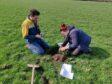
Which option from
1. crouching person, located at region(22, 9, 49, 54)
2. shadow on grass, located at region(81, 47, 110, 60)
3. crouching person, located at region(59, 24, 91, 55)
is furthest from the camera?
crouching person, located at region(22, 9, 49, 54)

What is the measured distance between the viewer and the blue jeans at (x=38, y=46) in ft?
41.0

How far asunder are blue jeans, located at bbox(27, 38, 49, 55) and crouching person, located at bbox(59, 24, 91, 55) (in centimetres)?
79

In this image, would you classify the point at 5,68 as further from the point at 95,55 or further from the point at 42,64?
the point at 95,55

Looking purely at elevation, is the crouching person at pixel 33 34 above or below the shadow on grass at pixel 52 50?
above

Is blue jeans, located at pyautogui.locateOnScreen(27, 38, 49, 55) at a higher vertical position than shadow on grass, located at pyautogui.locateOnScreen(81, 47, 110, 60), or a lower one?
higher

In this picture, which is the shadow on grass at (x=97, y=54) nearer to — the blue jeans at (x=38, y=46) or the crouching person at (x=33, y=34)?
the blue jeans at (x=38, y=46)

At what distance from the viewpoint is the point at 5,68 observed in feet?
38.1

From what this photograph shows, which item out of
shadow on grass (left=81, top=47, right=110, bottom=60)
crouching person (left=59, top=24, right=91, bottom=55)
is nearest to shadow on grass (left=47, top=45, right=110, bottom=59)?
shadow on grass (left=81, top=47, right=110, bottom=60)

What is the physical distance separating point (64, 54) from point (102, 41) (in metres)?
3.57

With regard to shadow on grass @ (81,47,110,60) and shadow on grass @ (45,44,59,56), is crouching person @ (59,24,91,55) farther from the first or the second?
shadow on grass @ (45,44,59,56)

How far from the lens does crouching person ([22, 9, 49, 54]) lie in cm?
1255

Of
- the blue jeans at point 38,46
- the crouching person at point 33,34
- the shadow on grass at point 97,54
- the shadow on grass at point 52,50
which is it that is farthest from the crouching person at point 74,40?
the crouching person at point 33,34

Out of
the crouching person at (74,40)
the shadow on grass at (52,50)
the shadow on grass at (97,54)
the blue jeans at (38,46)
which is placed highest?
the crouching person at (74,40)

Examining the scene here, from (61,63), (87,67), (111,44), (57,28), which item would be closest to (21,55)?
(61,63)
